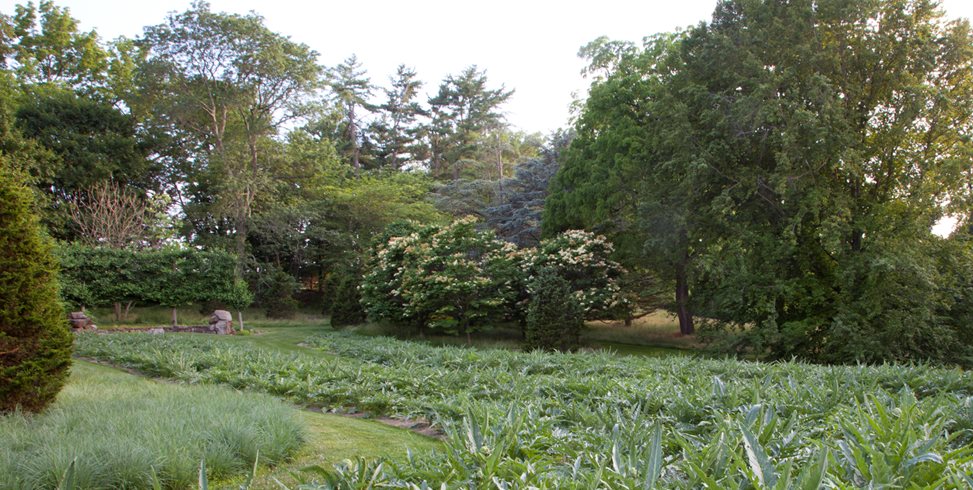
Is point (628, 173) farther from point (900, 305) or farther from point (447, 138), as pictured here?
point (447, 138)

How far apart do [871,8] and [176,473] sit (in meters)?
14.5

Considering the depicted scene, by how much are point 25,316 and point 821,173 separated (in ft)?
46.0

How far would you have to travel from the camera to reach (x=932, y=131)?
12219mm

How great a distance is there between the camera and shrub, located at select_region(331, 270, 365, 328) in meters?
21.1

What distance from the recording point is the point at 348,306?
21172mm

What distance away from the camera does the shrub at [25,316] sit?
4578mm

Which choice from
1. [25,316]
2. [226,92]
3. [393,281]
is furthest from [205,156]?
[25,316]

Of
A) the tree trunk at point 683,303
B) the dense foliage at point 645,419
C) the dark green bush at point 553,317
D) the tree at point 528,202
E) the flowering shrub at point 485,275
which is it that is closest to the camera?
the dense foliage at point 645,419

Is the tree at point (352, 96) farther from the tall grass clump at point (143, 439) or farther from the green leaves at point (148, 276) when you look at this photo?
the tall grass clump at point (143, 439)

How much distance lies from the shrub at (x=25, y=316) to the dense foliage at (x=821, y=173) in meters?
11.7

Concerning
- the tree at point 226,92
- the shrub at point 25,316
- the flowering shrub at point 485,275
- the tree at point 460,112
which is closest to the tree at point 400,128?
the tree at point 460,112

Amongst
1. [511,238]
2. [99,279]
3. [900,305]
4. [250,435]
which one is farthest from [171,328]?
[900,305]

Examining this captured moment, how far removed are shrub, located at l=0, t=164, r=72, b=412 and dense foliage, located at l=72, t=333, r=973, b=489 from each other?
211 centimetres

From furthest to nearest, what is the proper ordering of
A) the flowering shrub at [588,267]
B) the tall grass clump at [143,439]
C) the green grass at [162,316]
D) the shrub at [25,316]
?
the green grass at [162,316]
the flowering shrub at [588,267]
the shrub at [25,316]
the tall grass clump at [143,439]
